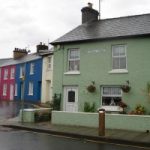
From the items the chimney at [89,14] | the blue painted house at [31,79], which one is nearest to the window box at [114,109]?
the chimney at [89,14]

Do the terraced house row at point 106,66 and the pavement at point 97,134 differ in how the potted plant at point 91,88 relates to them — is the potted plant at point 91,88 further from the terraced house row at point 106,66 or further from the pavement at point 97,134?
the pavement at point 97,134

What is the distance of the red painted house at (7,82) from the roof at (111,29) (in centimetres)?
2129

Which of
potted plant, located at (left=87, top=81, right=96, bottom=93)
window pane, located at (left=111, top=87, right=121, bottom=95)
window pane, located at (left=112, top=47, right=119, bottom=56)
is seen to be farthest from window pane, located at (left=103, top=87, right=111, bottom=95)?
window pane, located at (left=112, top=47, right=119, bottom=56)

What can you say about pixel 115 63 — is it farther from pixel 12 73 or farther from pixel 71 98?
pixel 12 73

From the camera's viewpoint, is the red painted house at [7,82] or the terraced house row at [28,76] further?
the red painted house at [7,82]

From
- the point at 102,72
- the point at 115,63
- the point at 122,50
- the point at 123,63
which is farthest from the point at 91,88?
the point at 122,50

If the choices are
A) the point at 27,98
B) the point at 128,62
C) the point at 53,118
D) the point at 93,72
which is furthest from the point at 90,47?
the point at 27,98

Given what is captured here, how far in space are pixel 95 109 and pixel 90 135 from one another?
5.64m

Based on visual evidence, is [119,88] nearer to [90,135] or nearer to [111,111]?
[111,111]

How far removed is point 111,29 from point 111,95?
4.43 metres

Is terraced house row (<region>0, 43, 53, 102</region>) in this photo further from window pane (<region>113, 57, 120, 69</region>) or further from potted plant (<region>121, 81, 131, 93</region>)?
potted plant (<region>121, 81, 131, 93</region>)

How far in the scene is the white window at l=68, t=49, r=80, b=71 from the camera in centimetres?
1919

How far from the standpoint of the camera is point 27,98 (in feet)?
118

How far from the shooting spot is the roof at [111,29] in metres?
17.6
